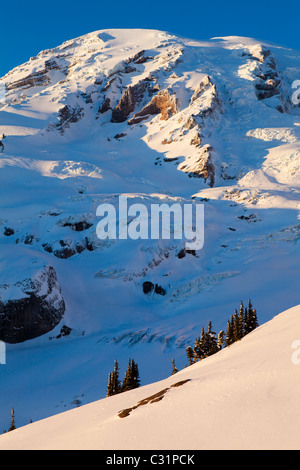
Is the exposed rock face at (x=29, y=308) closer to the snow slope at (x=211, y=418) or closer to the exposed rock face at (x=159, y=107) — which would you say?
the snow slope at (x=211, y=418)

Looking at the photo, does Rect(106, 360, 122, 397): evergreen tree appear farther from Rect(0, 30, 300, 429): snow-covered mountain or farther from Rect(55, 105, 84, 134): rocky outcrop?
Rect(55, 105, 84, 134): rocky outcrop

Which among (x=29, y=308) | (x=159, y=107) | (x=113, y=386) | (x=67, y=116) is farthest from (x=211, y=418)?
(x=67, y=116)

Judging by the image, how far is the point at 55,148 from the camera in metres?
114

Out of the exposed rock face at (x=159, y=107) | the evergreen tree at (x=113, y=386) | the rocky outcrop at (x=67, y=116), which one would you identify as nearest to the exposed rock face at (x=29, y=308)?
A: the evergreen tree at (x=113, y=386)

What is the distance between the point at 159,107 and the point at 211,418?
431 feet

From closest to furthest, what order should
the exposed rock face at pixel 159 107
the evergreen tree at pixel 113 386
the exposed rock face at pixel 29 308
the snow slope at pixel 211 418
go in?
the snow slope at pixel 211 418 → the evergreen tree at pixel 113 386 → the exposed rock face at pixel 29 308 → the exposed rock face at pixel 159 107

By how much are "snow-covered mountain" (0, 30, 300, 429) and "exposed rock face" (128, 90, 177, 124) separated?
466 millimetres

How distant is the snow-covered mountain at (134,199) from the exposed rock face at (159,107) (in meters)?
0.47

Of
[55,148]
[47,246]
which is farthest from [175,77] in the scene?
[47,246]

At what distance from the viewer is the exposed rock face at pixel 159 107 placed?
421ft

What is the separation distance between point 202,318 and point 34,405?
21.8 metres

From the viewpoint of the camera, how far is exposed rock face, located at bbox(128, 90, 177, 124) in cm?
12838

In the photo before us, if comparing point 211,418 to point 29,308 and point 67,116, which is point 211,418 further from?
point 67,116

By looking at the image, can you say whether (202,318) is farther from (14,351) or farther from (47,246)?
(47,246)
